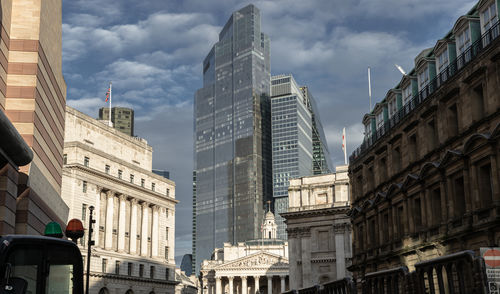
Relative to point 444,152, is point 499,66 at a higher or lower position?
higher

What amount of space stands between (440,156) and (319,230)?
174ft

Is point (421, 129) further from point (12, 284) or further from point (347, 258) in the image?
point (347, 258)

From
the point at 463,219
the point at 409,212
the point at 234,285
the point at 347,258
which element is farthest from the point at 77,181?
the point at 234,285

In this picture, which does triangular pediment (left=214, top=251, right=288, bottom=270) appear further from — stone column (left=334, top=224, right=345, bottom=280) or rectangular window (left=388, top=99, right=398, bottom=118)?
rectangular window (left=388, top=99, right=398, bottom=118)

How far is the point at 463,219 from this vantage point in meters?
34.3

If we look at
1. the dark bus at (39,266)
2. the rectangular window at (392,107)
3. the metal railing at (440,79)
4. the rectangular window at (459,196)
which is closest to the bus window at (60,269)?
the dark bus at (39,266)

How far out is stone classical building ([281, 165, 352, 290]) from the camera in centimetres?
8669

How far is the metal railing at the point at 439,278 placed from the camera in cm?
1459

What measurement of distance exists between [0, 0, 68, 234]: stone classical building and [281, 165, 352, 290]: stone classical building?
51.1 meters

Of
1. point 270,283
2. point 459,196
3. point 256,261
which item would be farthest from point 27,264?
point 256,261

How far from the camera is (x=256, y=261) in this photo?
543 feet

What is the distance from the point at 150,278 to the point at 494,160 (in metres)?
72.6

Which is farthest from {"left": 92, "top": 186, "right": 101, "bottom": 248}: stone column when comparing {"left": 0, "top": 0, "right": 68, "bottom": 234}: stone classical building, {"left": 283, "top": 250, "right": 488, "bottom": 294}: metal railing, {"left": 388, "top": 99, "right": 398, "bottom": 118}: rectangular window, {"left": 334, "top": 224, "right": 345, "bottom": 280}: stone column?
{"left": 283, "top": 250, "right": 488, "bottom": 294}: metal railing

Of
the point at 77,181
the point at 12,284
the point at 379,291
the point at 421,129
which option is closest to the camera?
the point at 12,284
